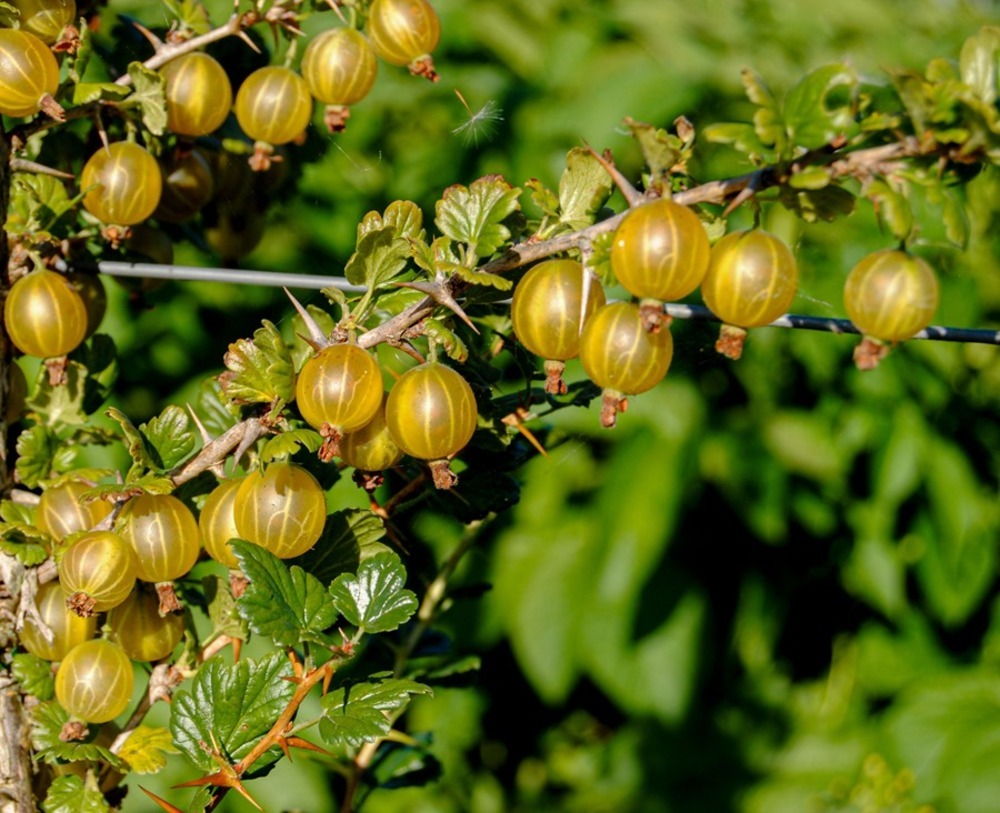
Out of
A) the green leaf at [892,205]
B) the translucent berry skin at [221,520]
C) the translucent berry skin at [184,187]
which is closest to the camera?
the green leaf at [892,205]

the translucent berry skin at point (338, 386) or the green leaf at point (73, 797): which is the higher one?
the translucent berry skin at point (338, 386)

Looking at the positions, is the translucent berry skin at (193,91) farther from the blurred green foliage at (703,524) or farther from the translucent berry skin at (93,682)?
the blurred green foliage at (703,524)

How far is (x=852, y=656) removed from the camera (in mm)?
2348

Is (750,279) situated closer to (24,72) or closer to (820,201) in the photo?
(820,201)

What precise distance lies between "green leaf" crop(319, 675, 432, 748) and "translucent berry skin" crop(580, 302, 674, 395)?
17 cm

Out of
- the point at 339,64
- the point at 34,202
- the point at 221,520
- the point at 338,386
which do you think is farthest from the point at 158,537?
the point at 339,64

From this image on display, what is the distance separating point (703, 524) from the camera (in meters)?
2.20

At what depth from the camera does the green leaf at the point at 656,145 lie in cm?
46

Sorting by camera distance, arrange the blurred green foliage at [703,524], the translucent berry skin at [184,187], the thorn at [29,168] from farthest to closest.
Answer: the blurred green foliage at [703,524] < the translucent berry skin at [184,187] < the thorn at [29,168]

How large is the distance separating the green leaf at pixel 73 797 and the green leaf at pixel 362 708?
15cm

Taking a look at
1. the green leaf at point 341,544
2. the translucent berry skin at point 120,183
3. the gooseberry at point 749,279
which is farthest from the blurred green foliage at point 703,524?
the gooseberry at point 749,279

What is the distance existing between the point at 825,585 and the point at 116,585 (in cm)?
204

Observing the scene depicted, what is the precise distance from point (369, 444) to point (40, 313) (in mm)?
221

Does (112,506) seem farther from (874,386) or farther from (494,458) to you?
(874,386)
